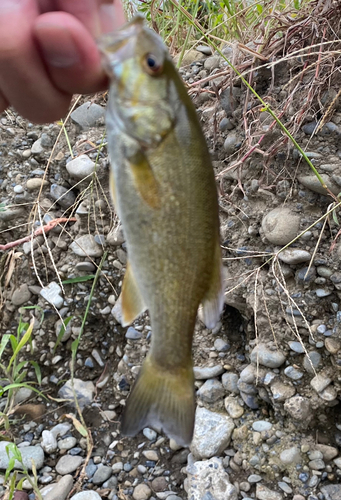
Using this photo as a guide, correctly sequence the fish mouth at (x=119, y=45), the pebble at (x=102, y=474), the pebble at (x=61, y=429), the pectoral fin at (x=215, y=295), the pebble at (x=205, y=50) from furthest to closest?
the pebble at (x=205, y=50)
the pebble at (x=61, y=429)
the pebble at (x=102, y=474)
the pectoral fin at (x=215, y=295)
the fish mouth at (x=119, y=45)

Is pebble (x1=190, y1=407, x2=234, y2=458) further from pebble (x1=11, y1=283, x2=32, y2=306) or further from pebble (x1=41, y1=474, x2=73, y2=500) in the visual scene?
pebble (x1=11, y1=283, x2=32, y2=306)

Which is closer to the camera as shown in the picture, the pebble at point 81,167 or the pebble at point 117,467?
the pebble at point 117,467

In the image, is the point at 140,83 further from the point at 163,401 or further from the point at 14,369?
the point at 14,369

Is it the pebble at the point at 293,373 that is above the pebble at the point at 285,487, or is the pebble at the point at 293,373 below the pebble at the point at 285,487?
above

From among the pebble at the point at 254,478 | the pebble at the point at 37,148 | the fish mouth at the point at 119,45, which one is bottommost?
the pebble at the point at 254,478

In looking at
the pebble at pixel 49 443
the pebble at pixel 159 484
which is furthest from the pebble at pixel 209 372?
the pebble at pixel 49 443

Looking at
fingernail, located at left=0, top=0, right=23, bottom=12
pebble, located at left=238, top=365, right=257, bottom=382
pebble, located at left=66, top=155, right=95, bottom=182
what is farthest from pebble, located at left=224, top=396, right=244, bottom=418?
fingernail, located at left=0, top=0, right=23, bottom=12

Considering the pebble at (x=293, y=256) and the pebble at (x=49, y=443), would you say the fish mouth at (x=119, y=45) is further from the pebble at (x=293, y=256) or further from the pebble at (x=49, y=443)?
the pebble at (x=49, y=443)
